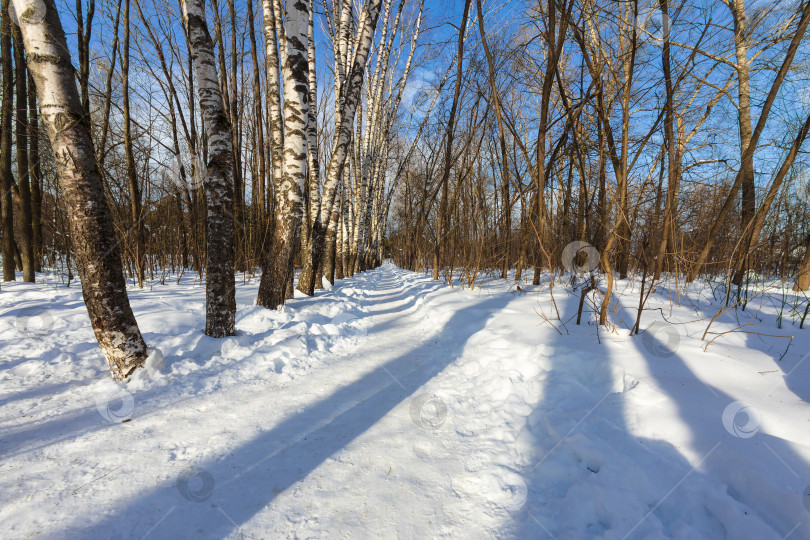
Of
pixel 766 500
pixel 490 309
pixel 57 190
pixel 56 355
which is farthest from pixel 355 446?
pixel 57 190

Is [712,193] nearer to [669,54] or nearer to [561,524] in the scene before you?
[669,54]

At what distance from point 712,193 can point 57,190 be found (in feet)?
43.5

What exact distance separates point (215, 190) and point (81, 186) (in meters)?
1.27

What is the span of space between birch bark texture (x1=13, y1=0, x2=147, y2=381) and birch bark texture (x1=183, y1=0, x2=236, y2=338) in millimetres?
933

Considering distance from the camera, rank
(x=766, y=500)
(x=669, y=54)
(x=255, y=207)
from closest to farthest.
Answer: (x=766, y=500) < (x=669, y=54) < (x=255, y=207)

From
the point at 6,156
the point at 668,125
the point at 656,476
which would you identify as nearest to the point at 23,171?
the point at 6,156

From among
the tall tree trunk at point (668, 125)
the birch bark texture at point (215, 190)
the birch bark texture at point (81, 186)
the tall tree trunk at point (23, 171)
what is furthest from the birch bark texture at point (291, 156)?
the tall tree trunk at point (23, 171)

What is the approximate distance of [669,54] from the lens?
3035 mm

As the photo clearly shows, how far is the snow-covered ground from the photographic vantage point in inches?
51.2

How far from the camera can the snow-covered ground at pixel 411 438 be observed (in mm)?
1300

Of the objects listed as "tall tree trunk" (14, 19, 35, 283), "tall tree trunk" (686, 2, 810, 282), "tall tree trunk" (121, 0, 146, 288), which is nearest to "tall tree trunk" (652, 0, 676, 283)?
"tall tree trunk" (686, 2, 810, 282)

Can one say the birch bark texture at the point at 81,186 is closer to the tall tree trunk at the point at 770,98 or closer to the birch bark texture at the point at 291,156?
the birch bark texture at the point at 291,156

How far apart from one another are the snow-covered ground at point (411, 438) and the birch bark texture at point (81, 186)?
1.18ft

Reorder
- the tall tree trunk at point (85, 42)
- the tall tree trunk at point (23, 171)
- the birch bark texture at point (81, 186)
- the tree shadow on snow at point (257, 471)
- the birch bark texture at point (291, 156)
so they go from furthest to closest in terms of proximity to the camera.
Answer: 1. the tall tree trunk at point (23, 171)
2. the tall tree trunk at point (85, 42)
3. the birch bark texture at point (291, 156)
4. the birch bark texture at point (81, 186)
5. the tree shadow on snow at point (257, 471)
